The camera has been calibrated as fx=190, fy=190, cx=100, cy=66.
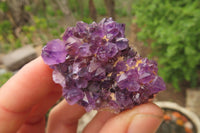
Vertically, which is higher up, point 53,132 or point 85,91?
point 85,91

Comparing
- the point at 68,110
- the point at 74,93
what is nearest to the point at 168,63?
the point at 68,110

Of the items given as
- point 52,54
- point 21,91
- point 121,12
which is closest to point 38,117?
point 21,91

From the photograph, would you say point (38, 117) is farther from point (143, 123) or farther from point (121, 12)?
point (121, 12)

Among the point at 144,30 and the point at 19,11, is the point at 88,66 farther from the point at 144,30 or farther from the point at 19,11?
the point at 19,11

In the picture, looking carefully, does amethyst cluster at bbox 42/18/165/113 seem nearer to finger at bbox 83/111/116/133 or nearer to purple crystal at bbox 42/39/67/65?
purple crystal at bbox 42/39/67/65

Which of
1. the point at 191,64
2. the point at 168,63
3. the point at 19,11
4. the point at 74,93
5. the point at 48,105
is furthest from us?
the point at 19,11

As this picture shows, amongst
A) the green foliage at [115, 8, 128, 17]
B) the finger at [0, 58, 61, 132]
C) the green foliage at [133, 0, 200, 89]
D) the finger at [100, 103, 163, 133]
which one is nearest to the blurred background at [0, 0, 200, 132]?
the green foliage at [133, 0, 200, 89]
